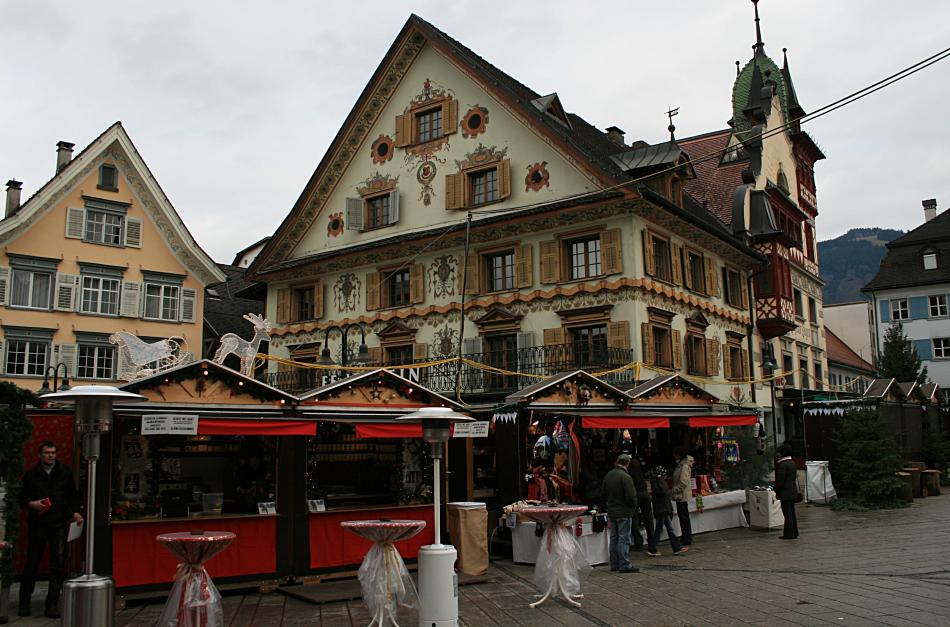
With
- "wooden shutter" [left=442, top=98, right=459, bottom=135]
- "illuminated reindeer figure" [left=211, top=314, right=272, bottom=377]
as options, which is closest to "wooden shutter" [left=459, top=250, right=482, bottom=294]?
"wooden shutter" [left=442, top=98, right=459, bottom=135]

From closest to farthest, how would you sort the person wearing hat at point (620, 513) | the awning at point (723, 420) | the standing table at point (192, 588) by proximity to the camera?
1. the standing table at point (192, 588)
2. the person wearing hat at point (620, 513)
3. the awning at point (723, 420)

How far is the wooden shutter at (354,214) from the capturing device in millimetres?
28391

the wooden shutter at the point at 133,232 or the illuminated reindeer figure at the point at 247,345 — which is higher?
the wooden shutter at the point at 133,232

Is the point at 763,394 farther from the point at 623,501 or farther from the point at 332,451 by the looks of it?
the point at 332,451

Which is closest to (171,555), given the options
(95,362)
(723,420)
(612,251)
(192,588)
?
(192,588)

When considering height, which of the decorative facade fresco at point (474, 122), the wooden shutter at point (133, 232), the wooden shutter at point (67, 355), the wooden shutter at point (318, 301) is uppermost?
the decorative facade fresco at point (474, 122)

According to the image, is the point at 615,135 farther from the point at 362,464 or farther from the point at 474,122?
the point at 362,464

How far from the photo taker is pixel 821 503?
2419 centimetres

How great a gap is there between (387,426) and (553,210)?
11.3 metres

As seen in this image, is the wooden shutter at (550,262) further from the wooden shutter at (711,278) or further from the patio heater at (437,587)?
the patio heater at (437,587)

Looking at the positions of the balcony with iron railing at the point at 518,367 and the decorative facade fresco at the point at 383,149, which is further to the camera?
the decorative facade fresco at the point at 383,149

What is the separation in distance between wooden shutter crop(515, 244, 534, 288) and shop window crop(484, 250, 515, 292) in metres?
0.47

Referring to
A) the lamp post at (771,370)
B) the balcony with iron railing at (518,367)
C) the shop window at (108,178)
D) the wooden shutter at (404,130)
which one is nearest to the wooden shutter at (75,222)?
the shop window at (108,178)

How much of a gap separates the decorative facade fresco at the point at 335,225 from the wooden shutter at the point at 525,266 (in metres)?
7.44
